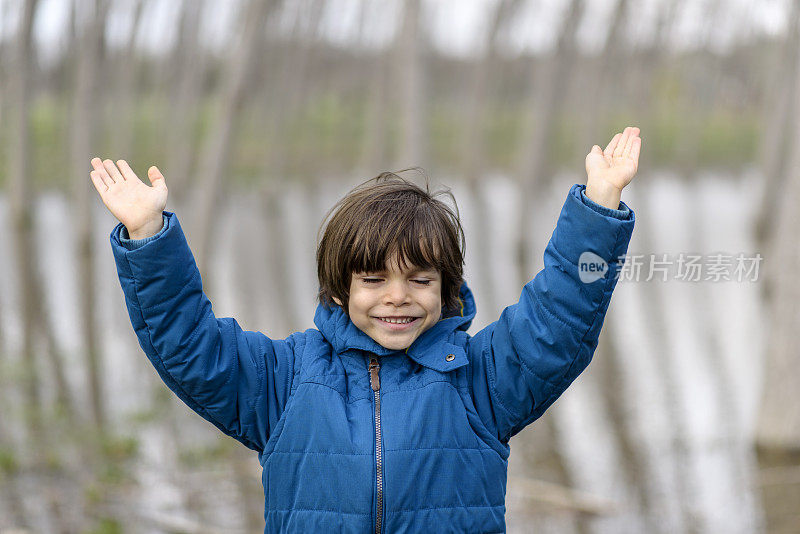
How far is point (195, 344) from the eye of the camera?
1846 millimetres

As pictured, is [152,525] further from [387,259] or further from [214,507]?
[387,259]

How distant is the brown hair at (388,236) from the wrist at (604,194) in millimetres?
282

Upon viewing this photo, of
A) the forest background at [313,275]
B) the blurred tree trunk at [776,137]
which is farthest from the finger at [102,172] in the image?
the blurred tree trunk at [776,137]

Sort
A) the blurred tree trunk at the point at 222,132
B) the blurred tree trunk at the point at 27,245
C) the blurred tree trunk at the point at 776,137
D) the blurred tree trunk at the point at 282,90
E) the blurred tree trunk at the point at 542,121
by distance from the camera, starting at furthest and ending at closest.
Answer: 1. the blurred tree trunk at the point at 282,90
2. the blurred tree trunk at the point at 776,137
3. the blurred tree trunk at the point at 542,121
4. the blurred tree trunk at the point at 222,132
5. the blurred tree trunk at the point at 27,245

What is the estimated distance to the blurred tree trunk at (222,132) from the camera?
27.6 feet

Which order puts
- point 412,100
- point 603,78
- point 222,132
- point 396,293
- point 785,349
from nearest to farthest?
point 396,293 < point 785,349 < point 412,100 < point 222,132 < point 603,78

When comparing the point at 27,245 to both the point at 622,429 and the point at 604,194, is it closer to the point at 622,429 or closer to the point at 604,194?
the point at 622,429

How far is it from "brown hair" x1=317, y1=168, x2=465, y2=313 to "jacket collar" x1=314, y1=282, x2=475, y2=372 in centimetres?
6

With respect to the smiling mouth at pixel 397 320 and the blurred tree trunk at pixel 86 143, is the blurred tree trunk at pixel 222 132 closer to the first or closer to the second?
the blurred tree trunk at pixel 86 143

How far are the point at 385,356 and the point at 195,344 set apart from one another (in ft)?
1.29

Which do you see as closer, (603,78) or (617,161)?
(617,161)

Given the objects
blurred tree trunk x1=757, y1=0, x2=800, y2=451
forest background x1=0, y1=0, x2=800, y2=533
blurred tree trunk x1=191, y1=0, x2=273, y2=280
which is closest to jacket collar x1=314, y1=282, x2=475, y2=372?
forest background x1=0, y1=0, x2=800, y2=533

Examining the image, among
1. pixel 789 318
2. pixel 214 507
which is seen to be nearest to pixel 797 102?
pixel 789 318

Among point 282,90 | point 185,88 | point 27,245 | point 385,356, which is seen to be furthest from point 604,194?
point 282,90
